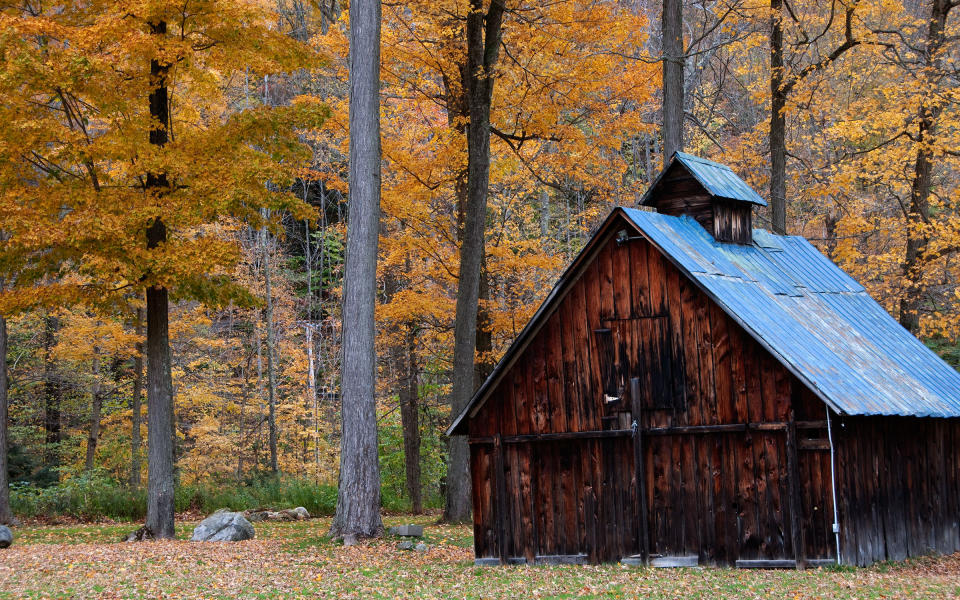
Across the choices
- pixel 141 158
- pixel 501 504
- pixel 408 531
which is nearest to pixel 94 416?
pixel 141 158

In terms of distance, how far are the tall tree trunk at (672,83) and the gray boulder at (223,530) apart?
12355 mm

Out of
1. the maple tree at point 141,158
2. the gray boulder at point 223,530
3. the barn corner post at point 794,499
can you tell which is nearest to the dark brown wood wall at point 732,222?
the barn corner post at point 794,499

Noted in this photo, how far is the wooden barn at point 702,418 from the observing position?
43.5ft

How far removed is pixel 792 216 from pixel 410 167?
18.6 metres

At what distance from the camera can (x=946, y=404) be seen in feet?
51.2

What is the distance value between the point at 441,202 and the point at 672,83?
10175 millimetres

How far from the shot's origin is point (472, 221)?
803 inches

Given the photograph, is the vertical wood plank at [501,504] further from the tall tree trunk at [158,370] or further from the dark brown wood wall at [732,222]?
the tall tree trunk at [158,370]

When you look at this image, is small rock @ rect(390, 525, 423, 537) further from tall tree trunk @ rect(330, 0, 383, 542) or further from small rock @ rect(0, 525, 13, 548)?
small rock @ rect(0, 525, 13, 548)

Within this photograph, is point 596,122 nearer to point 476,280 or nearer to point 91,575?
point 476,280

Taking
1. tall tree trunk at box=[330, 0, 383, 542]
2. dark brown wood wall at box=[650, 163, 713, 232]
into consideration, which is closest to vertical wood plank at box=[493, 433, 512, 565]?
tall tree trunk at box=[330, 0, 383, 542]

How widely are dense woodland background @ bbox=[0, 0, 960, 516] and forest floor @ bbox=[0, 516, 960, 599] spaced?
208 inches

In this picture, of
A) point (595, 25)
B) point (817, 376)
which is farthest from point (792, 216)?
point (817, 376)

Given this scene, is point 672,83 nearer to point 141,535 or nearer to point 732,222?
point 732,222
